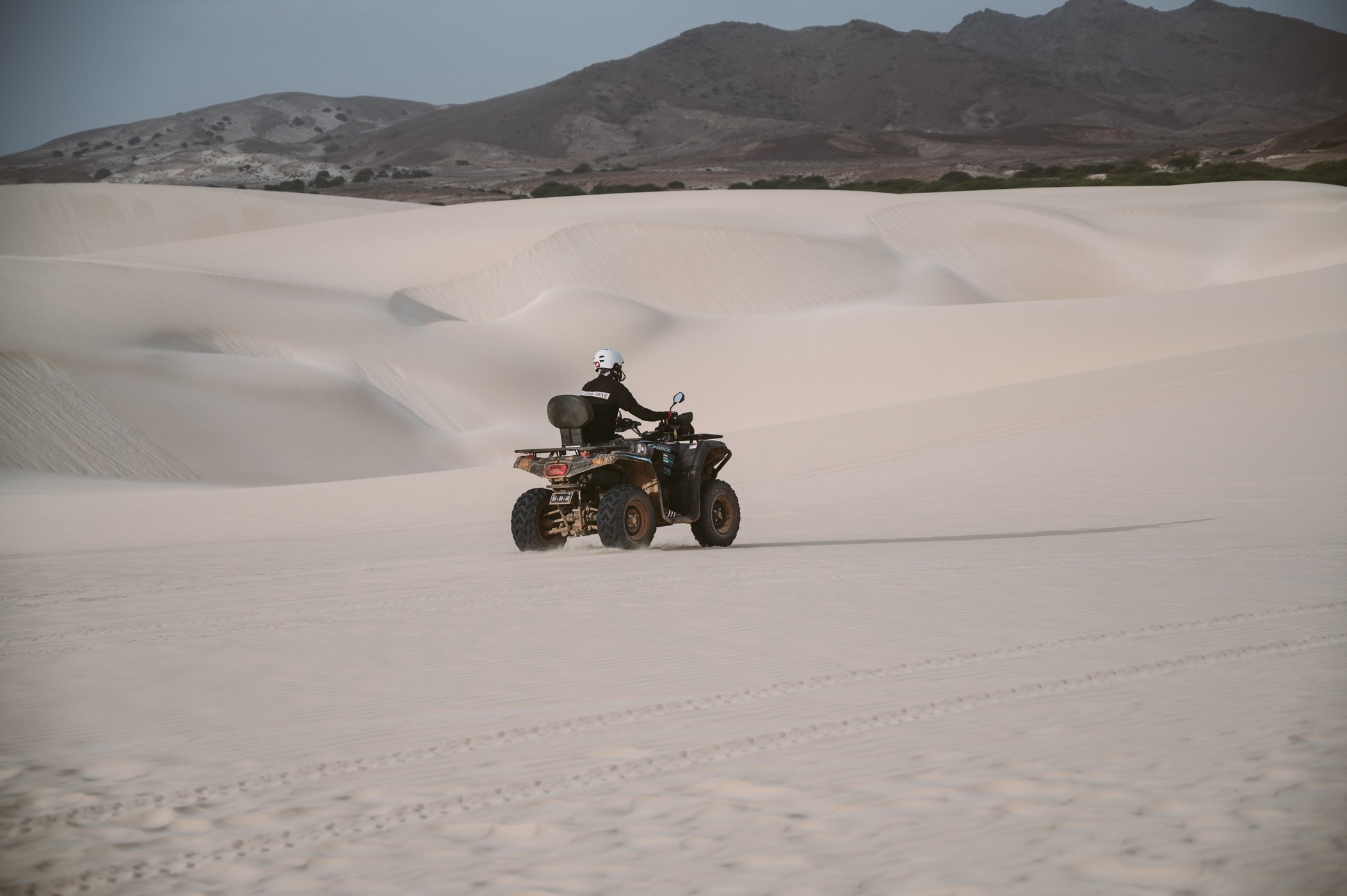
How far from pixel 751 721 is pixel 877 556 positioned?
5.46 meters

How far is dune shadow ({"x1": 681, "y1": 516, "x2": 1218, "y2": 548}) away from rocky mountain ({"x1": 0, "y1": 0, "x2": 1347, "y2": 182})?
4480 inches

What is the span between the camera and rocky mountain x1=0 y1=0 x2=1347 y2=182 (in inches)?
5458

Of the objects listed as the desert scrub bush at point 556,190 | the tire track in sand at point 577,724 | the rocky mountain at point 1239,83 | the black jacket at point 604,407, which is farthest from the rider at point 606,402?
the rocky mountain at point 1239,83

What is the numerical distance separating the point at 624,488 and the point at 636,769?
20.4 feet

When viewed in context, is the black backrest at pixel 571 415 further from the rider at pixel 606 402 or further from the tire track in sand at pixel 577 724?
the tire track in sand at pixel 577 724

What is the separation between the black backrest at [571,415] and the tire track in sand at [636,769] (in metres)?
5.58

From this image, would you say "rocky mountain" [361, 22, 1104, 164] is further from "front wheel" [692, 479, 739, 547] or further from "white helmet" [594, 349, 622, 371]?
"white helmet" [594, 349, 622, 371]

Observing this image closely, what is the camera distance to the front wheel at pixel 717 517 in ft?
38.5

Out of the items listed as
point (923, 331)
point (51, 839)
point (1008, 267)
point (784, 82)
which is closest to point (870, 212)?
point (1008, 267)

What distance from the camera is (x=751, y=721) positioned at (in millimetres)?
5539

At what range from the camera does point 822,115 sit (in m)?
176

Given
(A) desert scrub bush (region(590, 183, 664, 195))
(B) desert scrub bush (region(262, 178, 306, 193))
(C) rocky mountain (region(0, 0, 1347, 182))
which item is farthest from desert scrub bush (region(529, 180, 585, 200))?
(C) rocky mountain (region(0, 0, 1347, 182))

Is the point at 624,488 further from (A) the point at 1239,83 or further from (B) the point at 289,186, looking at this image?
(A) the point at 1239,83

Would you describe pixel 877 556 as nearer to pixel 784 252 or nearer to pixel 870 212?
pixel 784 252
